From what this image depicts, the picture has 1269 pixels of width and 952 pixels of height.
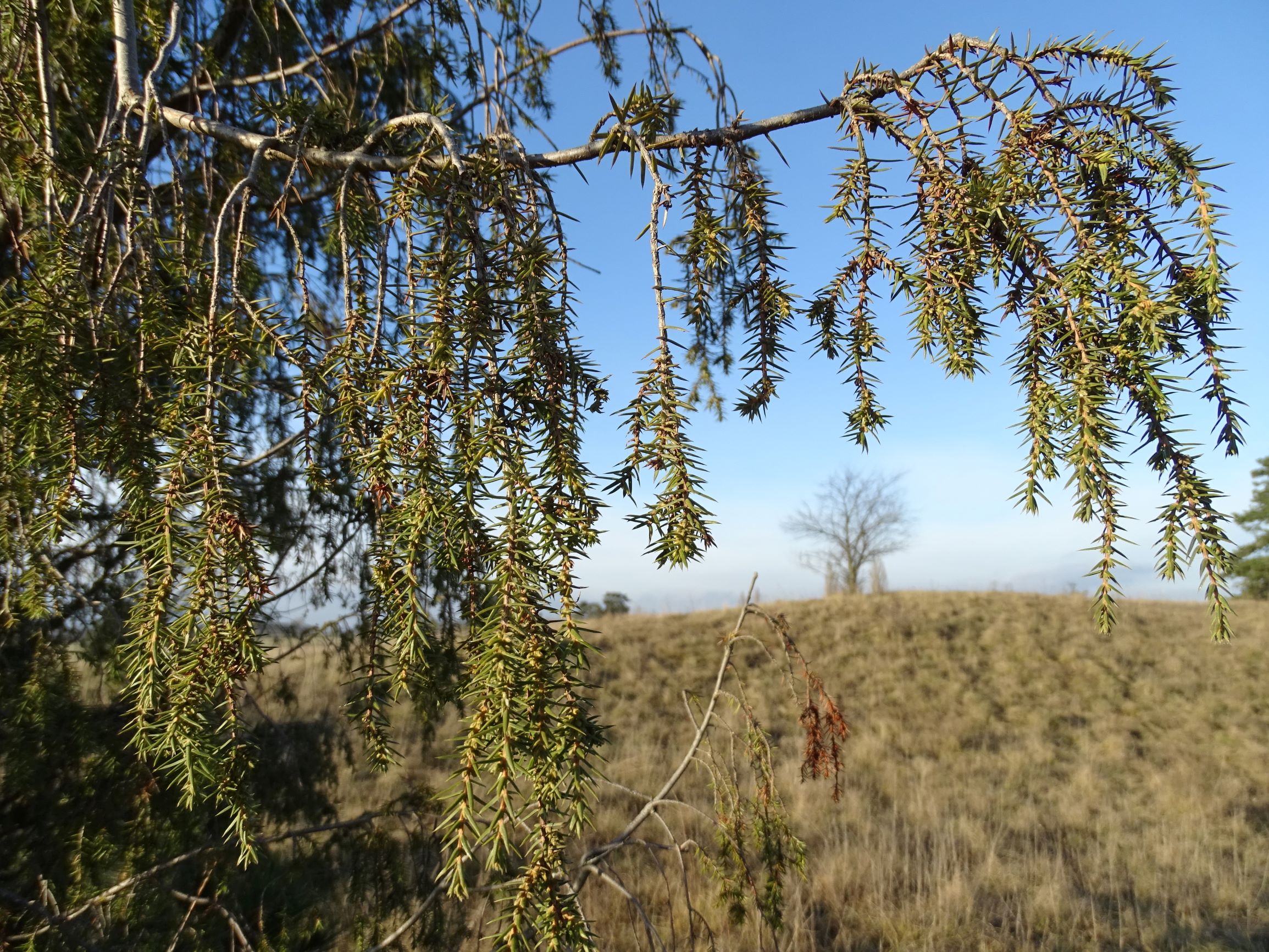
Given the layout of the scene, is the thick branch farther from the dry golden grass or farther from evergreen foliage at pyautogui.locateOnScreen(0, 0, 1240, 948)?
the dry golden grass

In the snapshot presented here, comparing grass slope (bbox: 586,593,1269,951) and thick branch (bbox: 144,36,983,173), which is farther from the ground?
thick branch (bbox: 144,36,983,173)

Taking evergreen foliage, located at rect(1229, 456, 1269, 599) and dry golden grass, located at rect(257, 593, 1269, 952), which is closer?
dry golden grass, located at rect(257, 593, 1269, 952)

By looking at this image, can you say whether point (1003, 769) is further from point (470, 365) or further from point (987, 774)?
point (470, 365)

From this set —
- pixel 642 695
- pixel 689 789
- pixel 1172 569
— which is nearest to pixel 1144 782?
pixel 689 789

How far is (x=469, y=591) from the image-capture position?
2.35 ft

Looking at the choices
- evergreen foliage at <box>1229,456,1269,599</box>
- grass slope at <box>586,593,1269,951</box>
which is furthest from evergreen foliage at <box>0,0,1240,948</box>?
evergreen foliage at <box>1229,456,1269,599</box>

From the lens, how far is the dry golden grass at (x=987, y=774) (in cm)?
442

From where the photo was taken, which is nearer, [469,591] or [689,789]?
[469,591]

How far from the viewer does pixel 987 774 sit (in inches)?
306

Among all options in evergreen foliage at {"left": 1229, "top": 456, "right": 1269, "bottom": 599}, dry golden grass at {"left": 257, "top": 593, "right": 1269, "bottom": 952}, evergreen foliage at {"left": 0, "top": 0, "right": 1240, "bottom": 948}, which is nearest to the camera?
evergreen foliage at {"left": 0, "top": 0, "right": 1240, "bottom": 948}

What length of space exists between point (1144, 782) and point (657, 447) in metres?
9.65

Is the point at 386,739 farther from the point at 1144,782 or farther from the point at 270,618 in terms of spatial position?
the point at 1144,782

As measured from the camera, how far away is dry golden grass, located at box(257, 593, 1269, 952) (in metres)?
4.42

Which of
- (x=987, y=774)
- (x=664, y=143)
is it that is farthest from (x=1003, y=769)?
(x=664, y=143)
